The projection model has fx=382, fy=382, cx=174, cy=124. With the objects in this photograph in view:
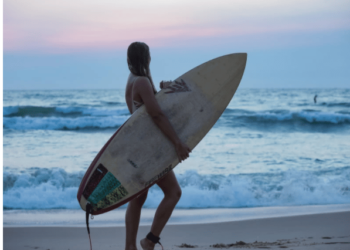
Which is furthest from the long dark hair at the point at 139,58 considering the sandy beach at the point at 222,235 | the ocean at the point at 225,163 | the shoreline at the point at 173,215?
A: the ocean at the point at 225,163

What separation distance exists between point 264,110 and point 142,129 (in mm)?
13095

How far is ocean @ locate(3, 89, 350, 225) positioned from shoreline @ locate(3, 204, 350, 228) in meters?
0.06

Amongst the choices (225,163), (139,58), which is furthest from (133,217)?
(225,163)

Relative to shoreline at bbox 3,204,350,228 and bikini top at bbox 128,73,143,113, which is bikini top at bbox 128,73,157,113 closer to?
bikini top at bbox 128,73,143,113

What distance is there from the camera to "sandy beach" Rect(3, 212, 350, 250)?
2.86 m

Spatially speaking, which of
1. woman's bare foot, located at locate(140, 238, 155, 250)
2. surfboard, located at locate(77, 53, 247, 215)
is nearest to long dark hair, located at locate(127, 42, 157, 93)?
surfboard, located at locate(77, 53, 247, 215)

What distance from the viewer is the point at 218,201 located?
4469 mm

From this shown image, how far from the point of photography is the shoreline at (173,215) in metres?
3.62

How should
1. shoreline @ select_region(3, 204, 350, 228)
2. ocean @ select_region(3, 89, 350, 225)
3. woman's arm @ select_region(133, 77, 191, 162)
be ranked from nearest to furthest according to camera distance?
woman's arm @ select_region(133, 77, 191, 162) → shoreline @ select_region(3, 204, 350, 228) → ocean @ select_region(3, 89, 350, 225)

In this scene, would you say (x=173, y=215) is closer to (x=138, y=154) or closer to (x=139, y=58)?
(x=138, y=154)

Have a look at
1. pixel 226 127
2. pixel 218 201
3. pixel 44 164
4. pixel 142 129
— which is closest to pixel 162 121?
pixel 142 129

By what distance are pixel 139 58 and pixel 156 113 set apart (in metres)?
0.31

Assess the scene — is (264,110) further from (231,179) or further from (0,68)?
(0,68)

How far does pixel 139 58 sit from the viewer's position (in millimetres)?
2035
